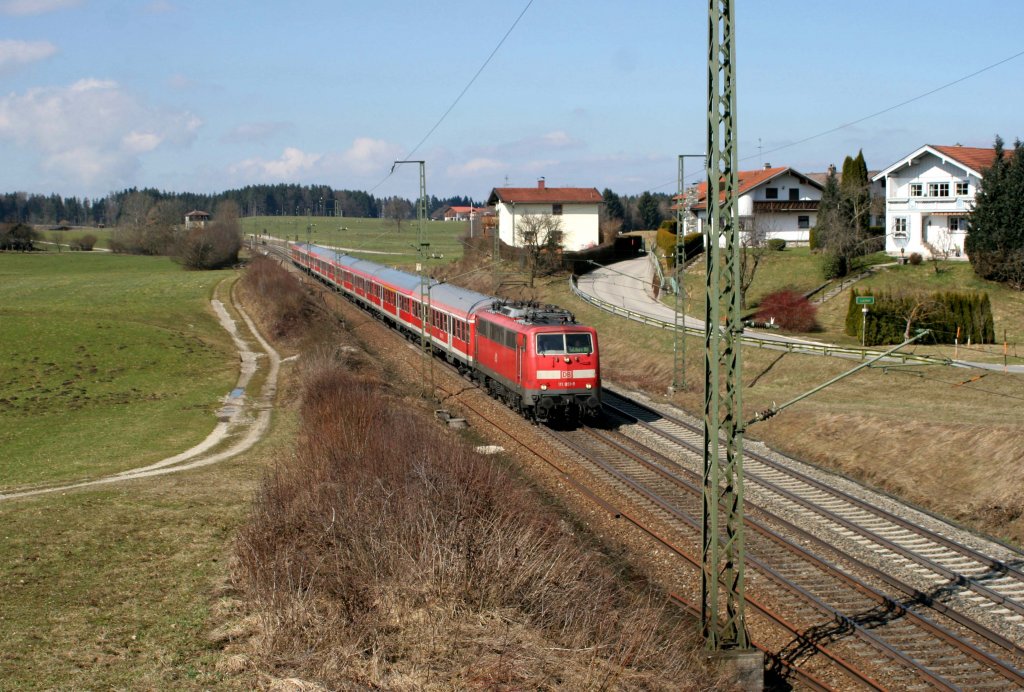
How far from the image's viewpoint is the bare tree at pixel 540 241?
227 ft

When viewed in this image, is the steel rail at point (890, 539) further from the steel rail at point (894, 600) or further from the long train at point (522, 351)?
the long train at point (522, 351)

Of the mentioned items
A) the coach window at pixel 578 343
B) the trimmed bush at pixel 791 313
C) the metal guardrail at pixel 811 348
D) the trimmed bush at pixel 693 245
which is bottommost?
the metal guardrail at pixel 811 348

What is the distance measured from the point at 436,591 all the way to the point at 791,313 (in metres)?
36.9

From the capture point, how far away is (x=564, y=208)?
8488 cm

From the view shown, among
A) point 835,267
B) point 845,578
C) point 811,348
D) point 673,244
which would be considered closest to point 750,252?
point 835,267

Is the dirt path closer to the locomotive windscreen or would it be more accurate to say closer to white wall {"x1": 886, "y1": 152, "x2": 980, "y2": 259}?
the locomotive windscreen

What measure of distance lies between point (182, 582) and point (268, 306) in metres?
54.5

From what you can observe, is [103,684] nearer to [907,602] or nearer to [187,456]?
[907,602]

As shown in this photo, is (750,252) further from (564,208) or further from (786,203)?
(564,208)

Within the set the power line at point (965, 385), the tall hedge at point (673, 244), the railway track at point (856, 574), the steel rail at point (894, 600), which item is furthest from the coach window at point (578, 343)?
the tall hedge at point (673, 244)

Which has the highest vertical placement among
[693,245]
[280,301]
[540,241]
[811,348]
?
[540,241]

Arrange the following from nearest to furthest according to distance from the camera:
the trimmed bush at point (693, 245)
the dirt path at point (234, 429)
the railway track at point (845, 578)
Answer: the railway track at point (845, 578)
the dirt path at point (234, 429)
the trimmed bush at point (693, 245)

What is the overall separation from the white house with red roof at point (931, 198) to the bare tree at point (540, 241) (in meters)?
23.2

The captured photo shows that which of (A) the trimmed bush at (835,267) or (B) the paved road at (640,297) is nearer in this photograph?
(B) the paved road at (640,297)
